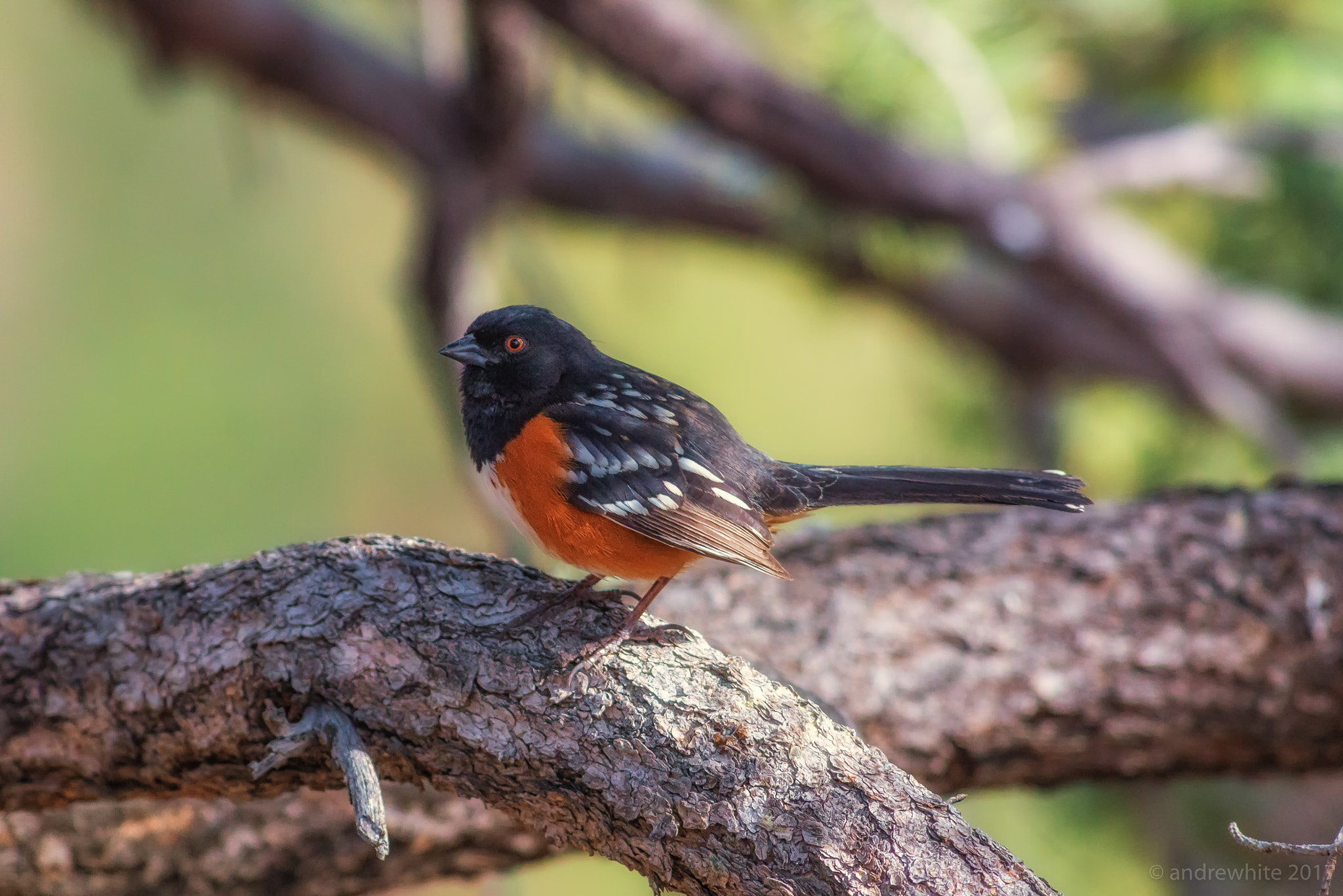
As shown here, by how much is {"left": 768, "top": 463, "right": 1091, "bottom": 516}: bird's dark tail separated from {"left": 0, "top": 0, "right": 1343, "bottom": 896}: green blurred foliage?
169 cm

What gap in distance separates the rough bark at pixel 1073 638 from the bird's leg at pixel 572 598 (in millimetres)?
393

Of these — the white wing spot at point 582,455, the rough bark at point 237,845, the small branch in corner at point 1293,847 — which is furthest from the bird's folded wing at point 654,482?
the small branch in corner at point 1293,847

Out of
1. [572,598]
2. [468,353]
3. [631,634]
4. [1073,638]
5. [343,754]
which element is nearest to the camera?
[343,754]

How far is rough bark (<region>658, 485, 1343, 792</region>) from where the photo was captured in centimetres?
264

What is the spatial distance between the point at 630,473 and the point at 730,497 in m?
0.24

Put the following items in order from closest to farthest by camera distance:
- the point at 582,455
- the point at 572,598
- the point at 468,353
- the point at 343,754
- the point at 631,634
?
the point at 343,754, the point at 631,634, the point at 572,598, the point at 582,455, the point at 468,353

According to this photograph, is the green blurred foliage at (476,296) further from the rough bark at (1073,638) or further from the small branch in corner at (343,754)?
the small branch in corner at (343,754)

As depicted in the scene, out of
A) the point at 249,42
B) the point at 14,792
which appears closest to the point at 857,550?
the point at 14,792

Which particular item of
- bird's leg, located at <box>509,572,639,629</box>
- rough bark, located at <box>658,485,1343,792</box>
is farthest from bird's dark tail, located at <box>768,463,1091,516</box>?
bird's leg, located at <box>509,572,639,629</box>

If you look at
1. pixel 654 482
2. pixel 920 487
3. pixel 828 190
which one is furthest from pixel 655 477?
pixel 828 190

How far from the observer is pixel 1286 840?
423 cm

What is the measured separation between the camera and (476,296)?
4094mm

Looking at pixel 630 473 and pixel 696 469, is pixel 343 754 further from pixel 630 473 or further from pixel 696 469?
pixel 696 469

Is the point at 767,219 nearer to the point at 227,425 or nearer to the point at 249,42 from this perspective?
the point at 249,42
